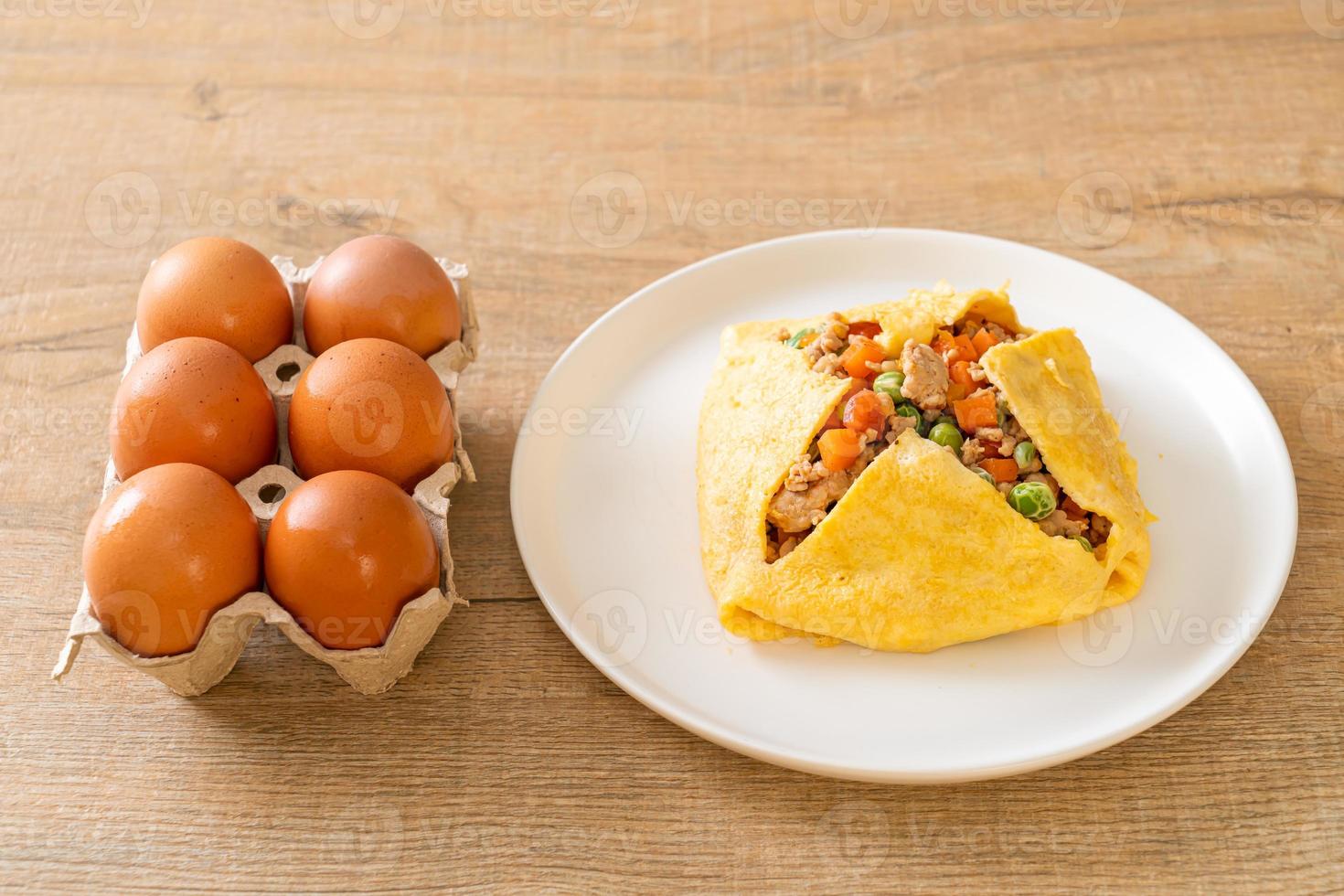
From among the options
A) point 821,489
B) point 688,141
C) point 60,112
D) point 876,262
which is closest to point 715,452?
point 821,489

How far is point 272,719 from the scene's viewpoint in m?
3.07

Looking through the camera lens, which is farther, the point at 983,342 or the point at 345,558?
the point at 983,342

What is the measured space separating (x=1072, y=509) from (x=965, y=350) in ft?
1.67

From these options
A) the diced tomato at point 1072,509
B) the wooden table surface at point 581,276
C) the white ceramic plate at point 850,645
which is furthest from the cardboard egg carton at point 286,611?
the diced tomato at point 1072,509

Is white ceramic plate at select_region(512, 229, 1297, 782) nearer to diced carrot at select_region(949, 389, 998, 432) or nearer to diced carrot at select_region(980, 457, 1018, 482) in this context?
diced carrot at select_region(980, 457, 1018, 482)

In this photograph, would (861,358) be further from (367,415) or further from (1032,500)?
(367,415)

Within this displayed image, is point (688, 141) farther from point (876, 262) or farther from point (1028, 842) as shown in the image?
point (1028, 842)

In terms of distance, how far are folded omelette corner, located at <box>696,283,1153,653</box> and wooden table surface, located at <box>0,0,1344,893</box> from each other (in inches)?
14.9

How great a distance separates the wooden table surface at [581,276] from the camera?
284 centimetres

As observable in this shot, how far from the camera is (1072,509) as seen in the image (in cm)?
313

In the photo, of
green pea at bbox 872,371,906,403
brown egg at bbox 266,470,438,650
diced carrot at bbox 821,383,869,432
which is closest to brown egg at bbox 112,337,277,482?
brown egg at bbox 266,470,438,650

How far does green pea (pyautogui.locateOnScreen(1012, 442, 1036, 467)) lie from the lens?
309 centimetres

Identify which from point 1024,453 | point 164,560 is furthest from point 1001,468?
point 164,560

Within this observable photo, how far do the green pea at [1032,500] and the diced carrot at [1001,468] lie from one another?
5cm
